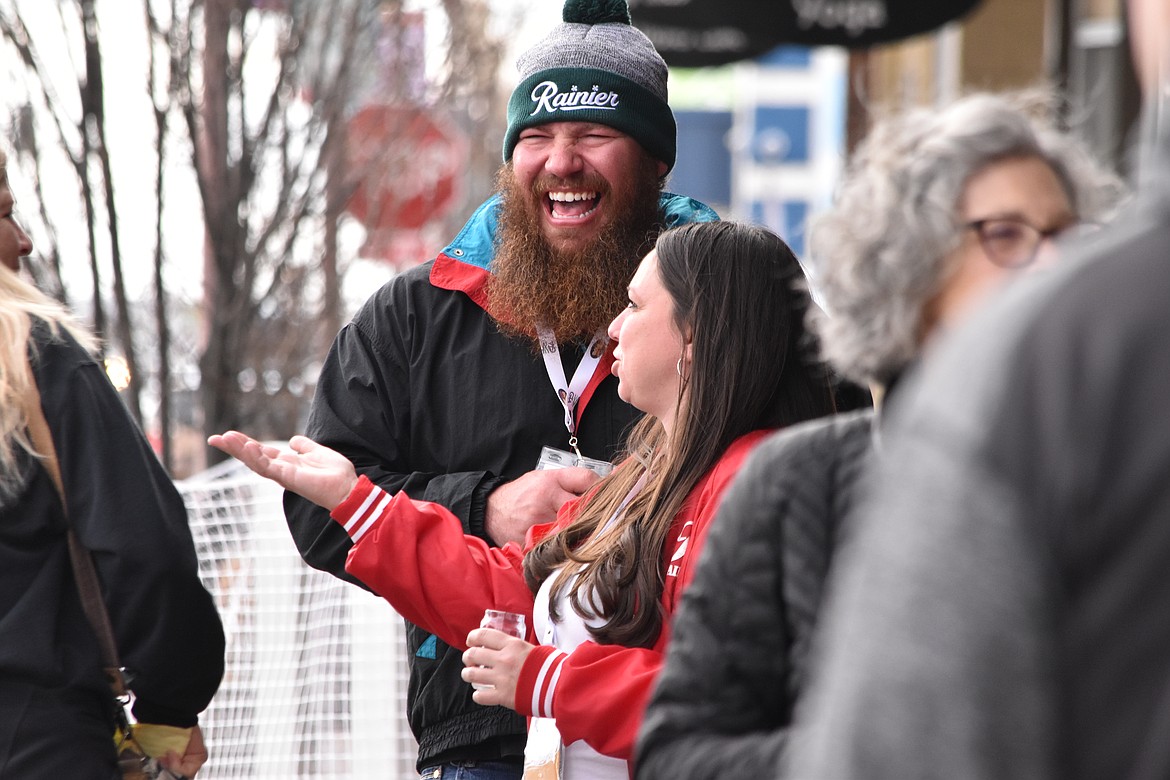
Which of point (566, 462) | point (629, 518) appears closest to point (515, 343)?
point (566, 462)

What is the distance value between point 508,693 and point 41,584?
3.28ft

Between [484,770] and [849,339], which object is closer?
[849,339]

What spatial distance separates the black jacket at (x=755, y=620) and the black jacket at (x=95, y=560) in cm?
149

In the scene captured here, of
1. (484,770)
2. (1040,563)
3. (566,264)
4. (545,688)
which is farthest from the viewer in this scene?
(566,264)

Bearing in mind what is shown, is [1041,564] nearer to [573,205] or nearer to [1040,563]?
[1040,563]

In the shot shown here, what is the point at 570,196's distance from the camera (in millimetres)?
3895

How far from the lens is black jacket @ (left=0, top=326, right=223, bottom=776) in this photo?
9.57 ft

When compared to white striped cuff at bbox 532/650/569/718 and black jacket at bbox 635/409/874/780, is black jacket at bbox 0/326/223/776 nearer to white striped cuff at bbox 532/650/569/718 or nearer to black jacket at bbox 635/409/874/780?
white striped cuff at bbox 532/650/569/718

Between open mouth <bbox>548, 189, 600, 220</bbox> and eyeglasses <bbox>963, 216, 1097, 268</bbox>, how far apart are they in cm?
222

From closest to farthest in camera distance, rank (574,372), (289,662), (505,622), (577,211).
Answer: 1. (505,622)
2. (574,372)
3. (577,211)
4. (289,662)

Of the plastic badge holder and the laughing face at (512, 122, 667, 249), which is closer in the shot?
the plastic badge holder

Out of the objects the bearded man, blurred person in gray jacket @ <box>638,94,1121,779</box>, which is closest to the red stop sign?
the bearded man

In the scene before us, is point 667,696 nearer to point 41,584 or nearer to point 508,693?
point 508,693

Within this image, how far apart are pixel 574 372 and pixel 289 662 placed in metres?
2.16
